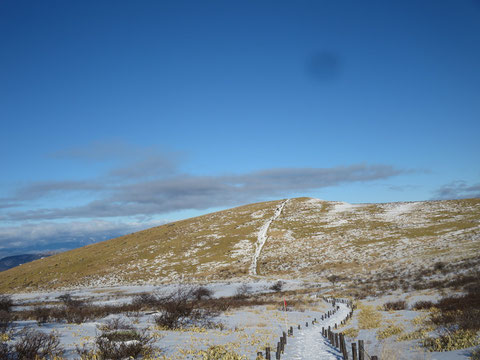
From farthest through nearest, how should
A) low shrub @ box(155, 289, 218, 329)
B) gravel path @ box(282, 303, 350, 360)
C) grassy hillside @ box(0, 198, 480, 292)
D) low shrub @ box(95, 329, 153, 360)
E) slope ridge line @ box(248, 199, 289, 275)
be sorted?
slope ridge line @ box(248, 199, 289, 275) → grassy hillside @ box(0, 198, 480, 292) → low shrub @ box(155, 289, 218, 329) → gravel path @ box(282, 303, 350, 360) → low shrub @ box(95, 329, 153, 360)

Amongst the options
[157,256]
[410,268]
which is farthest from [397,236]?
[157,256]

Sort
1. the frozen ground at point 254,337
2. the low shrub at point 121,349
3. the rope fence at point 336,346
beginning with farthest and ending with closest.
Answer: the frozen ground at point 254,337, the rope fence at point 336,346, the low shrub at point 121,349

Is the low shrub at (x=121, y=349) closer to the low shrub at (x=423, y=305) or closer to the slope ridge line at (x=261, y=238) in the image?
the low shrub at (x=423, y=305)

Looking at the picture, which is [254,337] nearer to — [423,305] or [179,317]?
[179,317]

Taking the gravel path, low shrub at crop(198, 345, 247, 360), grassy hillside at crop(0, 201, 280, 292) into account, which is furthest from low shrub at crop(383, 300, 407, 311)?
grassy hillside at crop(0, 201, 280, 292)

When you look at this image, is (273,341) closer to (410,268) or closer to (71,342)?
(71,342)

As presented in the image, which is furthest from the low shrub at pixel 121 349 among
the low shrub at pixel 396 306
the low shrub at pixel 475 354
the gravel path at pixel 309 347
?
the low shrub at pixel 396 306

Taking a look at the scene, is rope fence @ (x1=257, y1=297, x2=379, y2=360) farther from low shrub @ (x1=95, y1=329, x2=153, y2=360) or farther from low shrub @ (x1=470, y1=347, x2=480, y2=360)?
low shrub @ (x1=95, y1=329, x2=153, y2=360)

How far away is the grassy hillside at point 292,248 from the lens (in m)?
58.5

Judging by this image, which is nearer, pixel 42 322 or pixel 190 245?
pixel 42 322

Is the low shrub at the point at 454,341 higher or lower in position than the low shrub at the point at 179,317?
higher

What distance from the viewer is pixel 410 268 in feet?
155

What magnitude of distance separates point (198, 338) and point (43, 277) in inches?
3492

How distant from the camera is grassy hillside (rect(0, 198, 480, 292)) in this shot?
2303 inches
